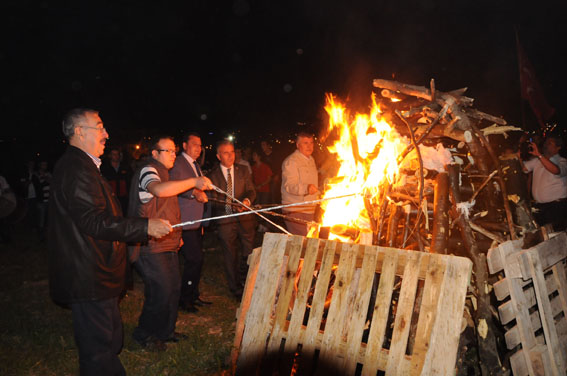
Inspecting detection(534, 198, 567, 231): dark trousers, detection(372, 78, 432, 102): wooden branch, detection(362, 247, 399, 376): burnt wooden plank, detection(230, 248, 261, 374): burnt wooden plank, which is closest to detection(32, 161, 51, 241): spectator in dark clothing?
detection(230, 248, 261, 374): burnt wooden plank

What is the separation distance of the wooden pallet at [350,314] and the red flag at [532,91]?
12930 mm

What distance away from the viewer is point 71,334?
5223 millimetres

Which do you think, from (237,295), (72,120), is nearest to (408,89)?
(72,120)

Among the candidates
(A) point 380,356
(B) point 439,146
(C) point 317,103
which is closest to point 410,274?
(A) point 380,356

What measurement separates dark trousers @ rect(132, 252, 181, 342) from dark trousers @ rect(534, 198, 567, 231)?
691cm

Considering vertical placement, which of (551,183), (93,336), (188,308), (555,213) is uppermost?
(551,183)

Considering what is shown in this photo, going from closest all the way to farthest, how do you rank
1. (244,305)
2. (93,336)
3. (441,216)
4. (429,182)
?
(93,336), (244,305), (441,216), (429,182)

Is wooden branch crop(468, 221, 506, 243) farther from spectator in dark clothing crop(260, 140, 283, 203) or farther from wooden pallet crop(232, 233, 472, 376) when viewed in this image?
spectator in dark clothing crop(260, 140, 283, 203)

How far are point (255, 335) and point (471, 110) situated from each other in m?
3.93

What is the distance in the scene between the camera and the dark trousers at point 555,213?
6980 millimetres

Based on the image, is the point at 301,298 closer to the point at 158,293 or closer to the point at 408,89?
the point at 158,293

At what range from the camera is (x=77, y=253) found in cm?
316

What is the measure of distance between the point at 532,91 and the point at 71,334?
1531cm

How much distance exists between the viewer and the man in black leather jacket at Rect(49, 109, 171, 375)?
313cm
